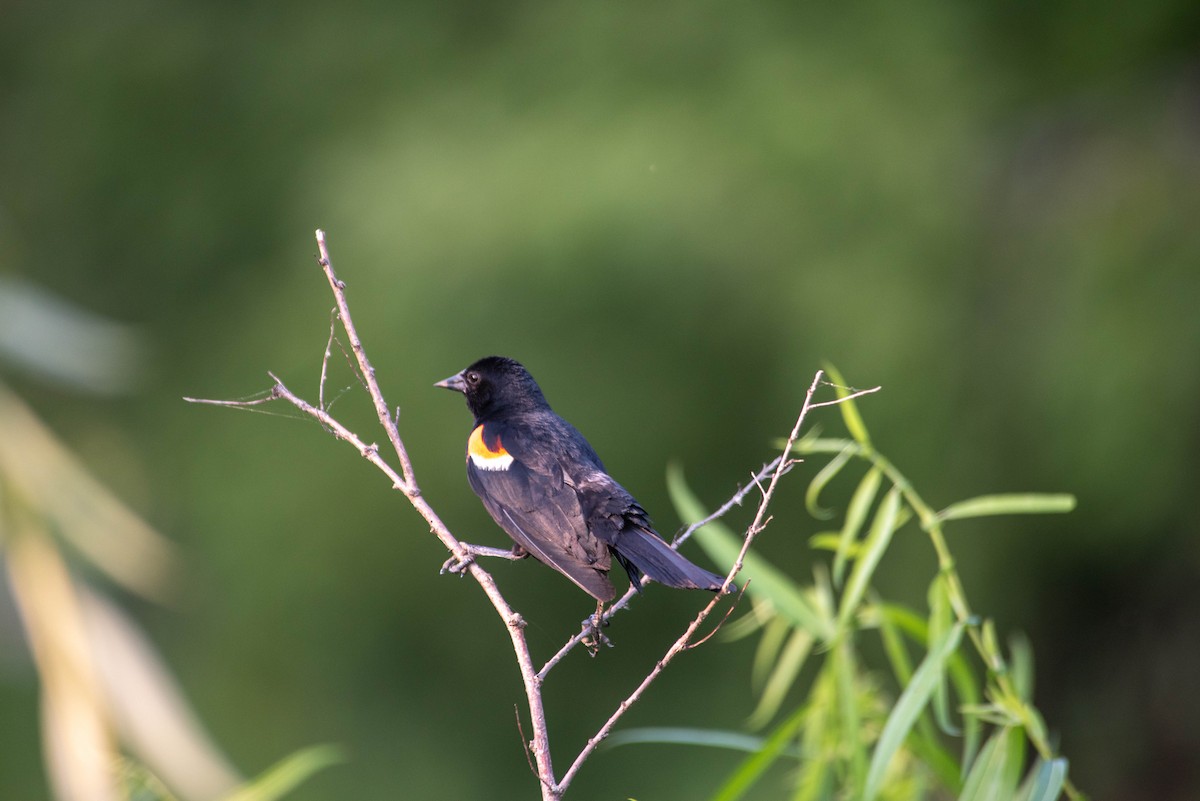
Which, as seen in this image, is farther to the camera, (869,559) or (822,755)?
(822,755)

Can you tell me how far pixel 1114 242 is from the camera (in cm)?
416

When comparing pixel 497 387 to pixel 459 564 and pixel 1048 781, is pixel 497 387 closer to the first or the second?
pixel 459 564

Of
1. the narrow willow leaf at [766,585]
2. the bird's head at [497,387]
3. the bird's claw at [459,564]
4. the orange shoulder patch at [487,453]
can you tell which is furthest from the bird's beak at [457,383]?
the bird's claw at [459,564]

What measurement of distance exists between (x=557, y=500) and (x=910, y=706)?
1.71ft

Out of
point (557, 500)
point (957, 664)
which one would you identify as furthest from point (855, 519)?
point (557, 500)

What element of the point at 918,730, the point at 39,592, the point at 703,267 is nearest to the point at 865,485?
the point at 918,730

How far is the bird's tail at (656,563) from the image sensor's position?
116cm

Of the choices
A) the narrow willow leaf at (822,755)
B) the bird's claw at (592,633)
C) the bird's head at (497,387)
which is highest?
the bird's head at (497,387)

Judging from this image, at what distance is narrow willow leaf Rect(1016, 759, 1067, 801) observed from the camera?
1348mm

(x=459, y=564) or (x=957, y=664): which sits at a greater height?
(x=459, y=564)

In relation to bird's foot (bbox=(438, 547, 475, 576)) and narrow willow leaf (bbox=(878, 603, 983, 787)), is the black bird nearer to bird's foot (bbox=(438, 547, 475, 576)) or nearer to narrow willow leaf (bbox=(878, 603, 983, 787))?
bird's foot (bbox=(438, 547, 475, 576))

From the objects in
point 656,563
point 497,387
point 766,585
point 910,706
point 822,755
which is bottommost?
point 822,755

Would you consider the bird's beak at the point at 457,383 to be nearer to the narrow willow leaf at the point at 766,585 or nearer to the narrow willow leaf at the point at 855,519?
the narrow willow leaf at the point at 766,585

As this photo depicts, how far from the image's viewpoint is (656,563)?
4.06 ft
